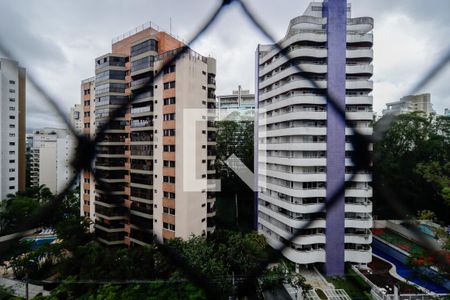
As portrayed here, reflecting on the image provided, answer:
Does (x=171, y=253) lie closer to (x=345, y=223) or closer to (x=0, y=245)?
(x=0, y=245)

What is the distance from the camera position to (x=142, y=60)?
7.33 metres

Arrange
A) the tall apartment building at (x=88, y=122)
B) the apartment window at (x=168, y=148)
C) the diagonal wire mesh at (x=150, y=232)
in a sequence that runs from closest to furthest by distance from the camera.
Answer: the diagonal wire mesh at (x=150, y=232)
the apartment window at (x=168, y=148)
the tall apartment building at (x=88, y=122)

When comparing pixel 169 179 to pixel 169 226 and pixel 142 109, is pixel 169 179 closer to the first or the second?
pixel 169 226

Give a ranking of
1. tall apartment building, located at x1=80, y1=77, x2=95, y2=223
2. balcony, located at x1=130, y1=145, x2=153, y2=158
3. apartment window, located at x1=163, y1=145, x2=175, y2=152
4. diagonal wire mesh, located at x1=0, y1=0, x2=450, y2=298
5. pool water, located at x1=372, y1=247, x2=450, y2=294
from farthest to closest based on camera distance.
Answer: tall apartment building, located at x1=80, y1=77, x2=95, y2=223 < balcony, located at x1=130, y1=145, x2=153, y2=158 < apartment window, located at x1=163, y1=145, x2=175, y2=152 < pool water, located at x1=372, y1=247, x2=450, y2=294 < diagonal wire mesh, located at x1=0, y1=0, x2=450, y2=298

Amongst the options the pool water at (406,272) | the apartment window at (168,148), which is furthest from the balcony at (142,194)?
the pool water at (406,272)

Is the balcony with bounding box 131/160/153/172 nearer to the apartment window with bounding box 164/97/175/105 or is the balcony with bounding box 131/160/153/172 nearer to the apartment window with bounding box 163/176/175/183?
the apartment window with bounding box 163/176/175/183

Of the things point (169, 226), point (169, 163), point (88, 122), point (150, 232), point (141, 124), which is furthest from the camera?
point (88, 122)

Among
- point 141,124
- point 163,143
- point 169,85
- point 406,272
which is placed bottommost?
point 406,272

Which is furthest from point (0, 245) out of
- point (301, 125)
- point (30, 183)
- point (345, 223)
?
point (30, 183)

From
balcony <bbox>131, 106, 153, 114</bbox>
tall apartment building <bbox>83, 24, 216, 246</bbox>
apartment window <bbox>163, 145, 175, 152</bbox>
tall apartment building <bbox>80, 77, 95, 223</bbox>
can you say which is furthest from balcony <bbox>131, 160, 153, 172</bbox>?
tall apartment building <bbox>80, 77, 95, 223</bbox>

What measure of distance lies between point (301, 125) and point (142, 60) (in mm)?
4964

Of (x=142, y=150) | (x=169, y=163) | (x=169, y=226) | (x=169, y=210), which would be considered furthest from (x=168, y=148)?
(x=169, y=226)

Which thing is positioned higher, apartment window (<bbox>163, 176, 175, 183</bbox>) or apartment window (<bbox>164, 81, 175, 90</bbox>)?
apartment window (<bbox>164, 81, 175, 90</bbox>)

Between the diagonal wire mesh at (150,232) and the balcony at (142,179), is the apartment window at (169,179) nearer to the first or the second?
the balcony at (142,179)
